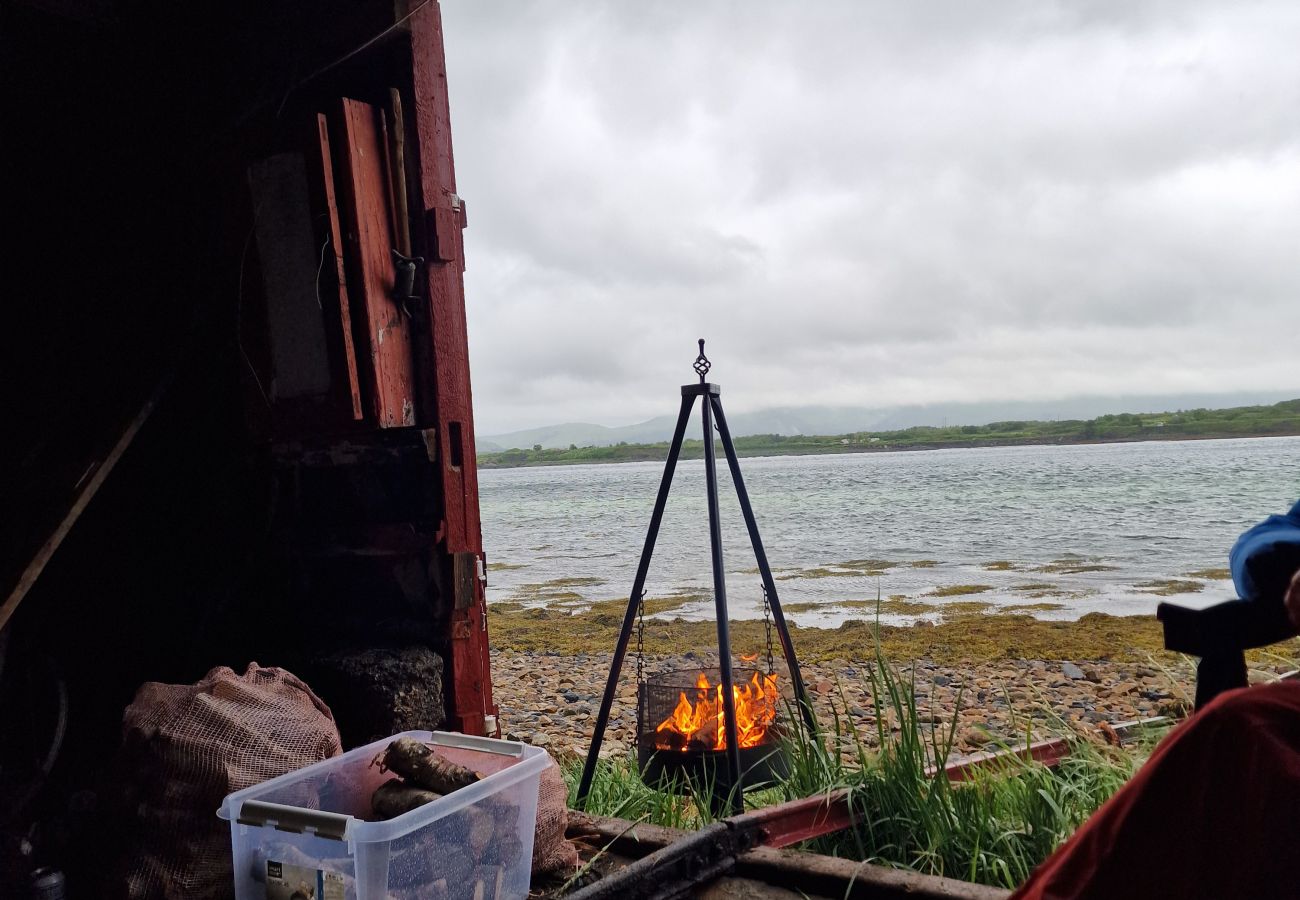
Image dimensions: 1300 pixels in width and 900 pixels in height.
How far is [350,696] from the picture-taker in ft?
9.63

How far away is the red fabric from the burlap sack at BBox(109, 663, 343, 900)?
76.6 inches

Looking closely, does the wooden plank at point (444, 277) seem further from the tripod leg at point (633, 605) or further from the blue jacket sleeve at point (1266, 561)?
the blue jacket sleeve at point (1266, 561)

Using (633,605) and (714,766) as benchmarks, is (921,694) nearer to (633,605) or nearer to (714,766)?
(714,766)

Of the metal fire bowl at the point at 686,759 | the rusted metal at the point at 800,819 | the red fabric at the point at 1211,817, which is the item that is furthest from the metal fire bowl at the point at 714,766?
the red fabric at the point at 1211,817

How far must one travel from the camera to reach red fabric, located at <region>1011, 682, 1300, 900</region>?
3.57 ft

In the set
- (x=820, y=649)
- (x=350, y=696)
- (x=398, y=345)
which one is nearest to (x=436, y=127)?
(x=398, y=345)

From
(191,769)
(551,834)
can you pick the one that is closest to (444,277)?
(191,769)

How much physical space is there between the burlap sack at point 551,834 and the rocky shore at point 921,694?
9.32 ft

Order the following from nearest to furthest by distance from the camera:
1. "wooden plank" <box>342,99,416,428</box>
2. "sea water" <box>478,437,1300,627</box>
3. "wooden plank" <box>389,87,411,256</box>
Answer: "wooden plank" <box>342,99,416,428</box> < "wooden plank" <box>389,87,411,256</box> < "sea water" <box>478,437,1300,627</box>

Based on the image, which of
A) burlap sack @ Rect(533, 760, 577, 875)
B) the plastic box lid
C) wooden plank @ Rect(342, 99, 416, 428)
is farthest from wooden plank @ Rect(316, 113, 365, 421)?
burlap sack @ Rect(533, 760, 577, 875)

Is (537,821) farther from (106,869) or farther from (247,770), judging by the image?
(106,869)

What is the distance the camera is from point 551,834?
8.39ft

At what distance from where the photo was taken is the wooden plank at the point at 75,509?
9.14 feet

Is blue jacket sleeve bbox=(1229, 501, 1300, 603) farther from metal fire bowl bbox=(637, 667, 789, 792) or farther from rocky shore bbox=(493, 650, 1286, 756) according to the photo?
rocky shore bbox=(493, 650, 1286, 756)
